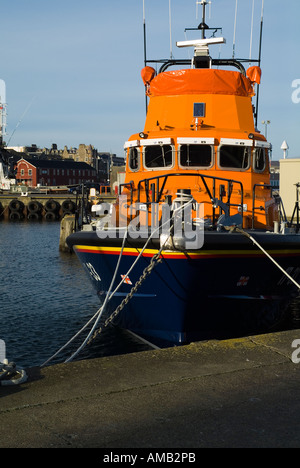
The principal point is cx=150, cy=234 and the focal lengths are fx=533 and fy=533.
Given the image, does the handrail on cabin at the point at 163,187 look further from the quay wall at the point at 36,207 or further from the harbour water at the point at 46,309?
the quay wall at the point at 36,207

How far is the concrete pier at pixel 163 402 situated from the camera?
11.1 feet

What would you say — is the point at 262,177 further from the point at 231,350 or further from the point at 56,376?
the point at 56,376

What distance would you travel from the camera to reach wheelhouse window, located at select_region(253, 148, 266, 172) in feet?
32.1

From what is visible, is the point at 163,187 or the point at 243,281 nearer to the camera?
the point at 243,281

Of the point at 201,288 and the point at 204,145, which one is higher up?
the point at 204,145

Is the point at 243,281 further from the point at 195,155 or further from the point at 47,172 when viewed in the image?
the point at 47,172

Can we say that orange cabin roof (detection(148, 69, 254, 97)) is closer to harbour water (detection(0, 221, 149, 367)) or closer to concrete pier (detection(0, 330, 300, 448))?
harbour water (detection(0, 221, 149, 367))

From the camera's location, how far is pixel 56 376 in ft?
15.0

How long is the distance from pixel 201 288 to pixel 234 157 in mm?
3252

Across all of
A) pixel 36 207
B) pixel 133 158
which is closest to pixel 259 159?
pixel 133 158

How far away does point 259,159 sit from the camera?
9938 mm

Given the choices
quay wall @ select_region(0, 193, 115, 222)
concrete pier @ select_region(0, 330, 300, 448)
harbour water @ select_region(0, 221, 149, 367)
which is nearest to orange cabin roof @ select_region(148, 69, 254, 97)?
harbour water @ select_region(0, 221, 149, 367)

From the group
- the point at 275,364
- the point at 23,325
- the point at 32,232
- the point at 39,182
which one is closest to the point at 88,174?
the point at 39,182

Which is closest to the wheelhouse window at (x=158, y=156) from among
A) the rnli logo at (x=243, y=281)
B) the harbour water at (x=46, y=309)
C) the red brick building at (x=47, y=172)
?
the rnli logo at (x=243, y=281)
